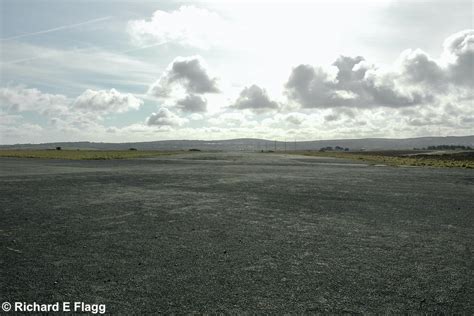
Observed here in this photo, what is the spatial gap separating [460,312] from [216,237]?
5.77m

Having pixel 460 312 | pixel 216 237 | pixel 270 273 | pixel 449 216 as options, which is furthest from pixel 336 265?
pixel 449 216

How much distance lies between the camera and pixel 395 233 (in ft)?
32.5

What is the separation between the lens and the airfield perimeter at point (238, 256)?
17.8ft

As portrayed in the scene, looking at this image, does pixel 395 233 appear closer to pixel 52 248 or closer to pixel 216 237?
pixel 216 237

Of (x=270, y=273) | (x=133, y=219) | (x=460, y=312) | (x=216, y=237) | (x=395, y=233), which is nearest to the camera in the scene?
(x=460, y=312)

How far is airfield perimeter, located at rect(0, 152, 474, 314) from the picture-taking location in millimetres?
5414

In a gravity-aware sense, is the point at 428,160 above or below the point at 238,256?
above

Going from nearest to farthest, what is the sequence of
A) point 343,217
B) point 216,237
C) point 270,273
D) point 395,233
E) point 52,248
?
point 270,273 → point 52,248 → point 216,237 → point 395,233 → point 343,217

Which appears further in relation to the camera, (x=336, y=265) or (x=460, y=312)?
(x=336, y=265)

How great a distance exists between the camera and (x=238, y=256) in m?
7.55

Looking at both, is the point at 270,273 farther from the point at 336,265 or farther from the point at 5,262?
the point at 5,262

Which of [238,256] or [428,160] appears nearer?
[238,256]

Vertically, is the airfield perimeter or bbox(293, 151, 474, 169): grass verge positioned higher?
bbox(293, 151, 474, 169): grass verge

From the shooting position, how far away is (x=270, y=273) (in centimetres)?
651
